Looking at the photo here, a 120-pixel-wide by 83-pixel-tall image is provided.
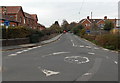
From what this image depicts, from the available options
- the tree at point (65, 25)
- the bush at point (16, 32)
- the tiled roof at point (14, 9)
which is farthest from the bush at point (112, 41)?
Answer: the tree at point (65, 25)

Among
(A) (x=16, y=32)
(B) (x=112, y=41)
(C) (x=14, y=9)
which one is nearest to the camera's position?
(B) (x=112, y=41)

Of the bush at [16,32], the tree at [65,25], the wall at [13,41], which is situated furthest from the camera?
the tree at [65,25]

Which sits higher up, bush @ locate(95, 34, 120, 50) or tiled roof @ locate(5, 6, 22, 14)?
tiled roof @ locate(5, 6, 22, 14)

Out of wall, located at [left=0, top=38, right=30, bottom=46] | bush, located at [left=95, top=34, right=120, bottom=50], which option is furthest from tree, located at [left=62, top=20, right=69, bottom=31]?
bush, located at [left=95, top=34, right=120, bottom=50]

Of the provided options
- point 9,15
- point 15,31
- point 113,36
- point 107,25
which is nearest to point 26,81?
point 113,36

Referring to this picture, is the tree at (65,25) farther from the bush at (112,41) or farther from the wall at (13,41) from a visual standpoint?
the bush at (112,41)

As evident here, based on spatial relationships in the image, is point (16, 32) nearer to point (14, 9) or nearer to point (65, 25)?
point (14, 9)

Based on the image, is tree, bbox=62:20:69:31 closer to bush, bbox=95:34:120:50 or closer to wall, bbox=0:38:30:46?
wall, bbox=0:38:30:46

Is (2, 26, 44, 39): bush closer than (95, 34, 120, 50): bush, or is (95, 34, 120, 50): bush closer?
(95, 34, 120, 50): bush

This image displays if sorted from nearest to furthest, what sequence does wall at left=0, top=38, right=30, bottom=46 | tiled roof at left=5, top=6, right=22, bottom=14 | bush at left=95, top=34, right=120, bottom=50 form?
1. bush at left=95, top=34, right=120, bottom=50
2. wall at left=0, top=38, right=30, bottom=46
3. tiled roof at left=5, top=6, right=22, bottom=14

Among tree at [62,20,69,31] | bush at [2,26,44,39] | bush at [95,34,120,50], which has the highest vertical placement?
tree at [62,20,69,31]

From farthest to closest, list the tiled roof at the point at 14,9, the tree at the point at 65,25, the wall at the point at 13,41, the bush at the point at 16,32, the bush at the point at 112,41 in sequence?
1. the tree at the point at 65,25
2. the tiled roof at the point at 14,9
3. the bush at the point at 16,32
4. the wall at the point at 13,41
5. the bush at the point at 112,41

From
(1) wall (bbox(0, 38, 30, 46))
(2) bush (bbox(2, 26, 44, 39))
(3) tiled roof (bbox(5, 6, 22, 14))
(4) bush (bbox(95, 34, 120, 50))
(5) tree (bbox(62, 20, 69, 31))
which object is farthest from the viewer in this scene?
(5) tree (bbox(62, 20, 69, 31))

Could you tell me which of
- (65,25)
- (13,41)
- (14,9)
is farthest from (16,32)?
(65,25)
